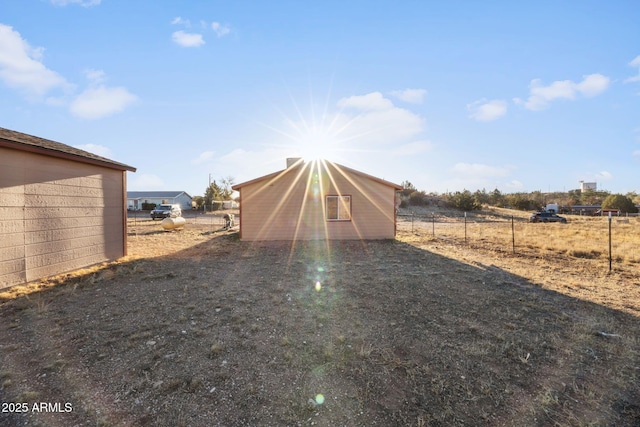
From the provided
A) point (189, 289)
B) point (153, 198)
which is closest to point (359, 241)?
point (189, 289)

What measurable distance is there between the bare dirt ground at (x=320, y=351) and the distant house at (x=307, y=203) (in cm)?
570

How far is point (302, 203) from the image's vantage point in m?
12.4

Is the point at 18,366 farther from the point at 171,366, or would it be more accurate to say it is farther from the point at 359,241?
the point at 359,241

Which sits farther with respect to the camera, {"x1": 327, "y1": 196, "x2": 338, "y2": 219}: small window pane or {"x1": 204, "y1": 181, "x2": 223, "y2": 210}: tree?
{"x1": 204, "y1": 181, "x2": 223, "y2": 210}: tree

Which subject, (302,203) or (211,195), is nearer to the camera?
(302,203)

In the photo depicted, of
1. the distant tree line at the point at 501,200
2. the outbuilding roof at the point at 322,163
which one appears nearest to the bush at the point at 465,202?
the distant tree line at the point at 501,200

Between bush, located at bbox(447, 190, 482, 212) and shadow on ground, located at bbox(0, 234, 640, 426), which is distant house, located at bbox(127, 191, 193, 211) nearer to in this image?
bush, located at bbox(447, 190, 482, 212)

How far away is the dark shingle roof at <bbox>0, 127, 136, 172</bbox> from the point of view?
5.64 meters

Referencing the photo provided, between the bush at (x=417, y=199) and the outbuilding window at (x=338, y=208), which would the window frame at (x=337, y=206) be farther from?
the bush at (x=417, y=199)

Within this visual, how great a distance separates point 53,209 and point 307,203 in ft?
26.5

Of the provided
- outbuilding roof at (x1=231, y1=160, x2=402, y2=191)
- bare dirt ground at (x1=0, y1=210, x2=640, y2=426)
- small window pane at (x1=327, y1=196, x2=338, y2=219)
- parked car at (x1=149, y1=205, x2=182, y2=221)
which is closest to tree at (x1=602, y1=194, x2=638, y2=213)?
outbuilding roof at (x1=231, y1=160, x2=402, y2=191)

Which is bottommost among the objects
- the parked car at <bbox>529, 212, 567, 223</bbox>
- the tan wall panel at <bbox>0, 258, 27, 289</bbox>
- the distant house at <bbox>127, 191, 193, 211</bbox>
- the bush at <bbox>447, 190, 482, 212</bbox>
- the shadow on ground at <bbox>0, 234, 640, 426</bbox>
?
the shadow on ground at <bbox>0, 234, 640, 426</bbox>

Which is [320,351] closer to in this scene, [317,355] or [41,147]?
[317,355]

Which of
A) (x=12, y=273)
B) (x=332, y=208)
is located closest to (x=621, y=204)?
(x=332, y=208)
